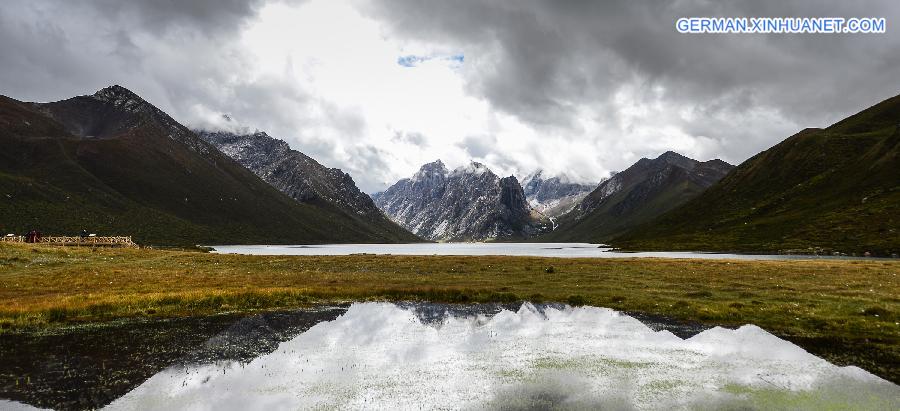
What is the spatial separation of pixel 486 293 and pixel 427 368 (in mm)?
25778

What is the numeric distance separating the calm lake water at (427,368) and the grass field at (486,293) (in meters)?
4.15

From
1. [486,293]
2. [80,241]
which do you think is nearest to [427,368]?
[486,293]

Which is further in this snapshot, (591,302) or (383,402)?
(591,302)

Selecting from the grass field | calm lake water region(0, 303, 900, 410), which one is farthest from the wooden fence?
calm lake water region(0, 303, 900, 410)

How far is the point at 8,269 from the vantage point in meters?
57.2

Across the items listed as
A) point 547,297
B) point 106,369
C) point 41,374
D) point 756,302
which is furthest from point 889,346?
point 41,374

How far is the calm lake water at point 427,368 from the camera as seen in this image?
54.7ft

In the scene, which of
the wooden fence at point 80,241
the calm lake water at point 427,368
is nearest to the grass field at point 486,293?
the calm lake water at point 427,368

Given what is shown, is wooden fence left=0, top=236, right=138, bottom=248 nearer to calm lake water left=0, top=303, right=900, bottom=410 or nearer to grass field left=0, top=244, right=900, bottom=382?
grass field left=0, top=244, right=900, bottom=382

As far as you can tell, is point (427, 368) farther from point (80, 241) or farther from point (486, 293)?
point (80, 241)

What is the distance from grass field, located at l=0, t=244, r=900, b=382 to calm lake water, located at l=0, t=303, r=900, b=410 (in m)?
4.15

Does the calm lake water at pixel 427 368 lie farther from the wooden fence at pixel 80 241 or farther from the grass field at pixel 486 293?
the wooden fence at pixel 80 241

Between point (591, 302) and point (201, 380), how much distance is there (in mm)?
31150

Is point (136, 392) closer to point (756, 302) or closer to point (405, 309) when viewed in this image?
point (405, 309)
